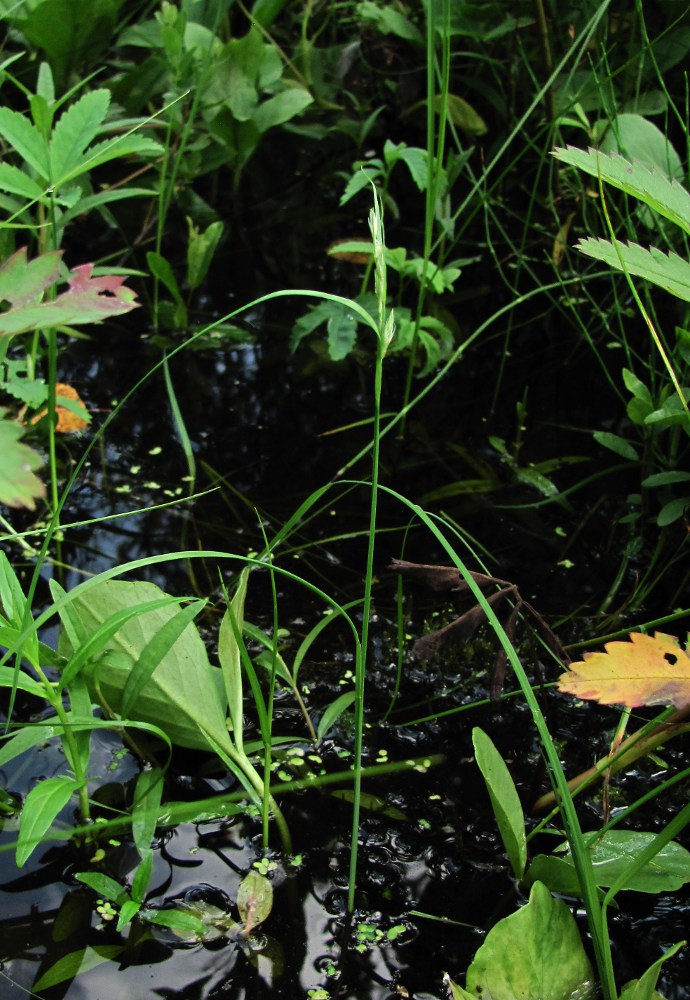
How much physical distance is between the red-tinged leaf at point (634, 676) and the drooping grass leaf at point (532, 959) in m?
0.26

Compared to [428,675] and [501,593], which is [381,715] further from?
[501,593]

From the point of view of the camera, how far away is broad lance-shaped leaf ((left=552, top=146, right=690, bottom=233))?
750mm

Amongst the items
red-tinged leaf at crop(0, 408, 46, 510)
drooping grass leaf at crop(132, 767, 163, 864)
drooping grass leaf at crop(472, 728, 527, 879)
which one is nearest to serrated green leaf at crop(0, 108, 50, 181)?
red-tinged leaf at crop(0, 408, 46, 510)

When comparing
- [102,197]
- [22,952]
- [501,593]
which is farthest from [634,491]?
[22,952]

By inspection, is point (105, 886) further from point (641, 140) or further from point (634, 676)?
point (641, 140)

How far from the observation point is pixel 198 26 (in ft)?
6.68

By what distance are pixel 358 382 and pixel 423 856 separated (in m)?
1.04

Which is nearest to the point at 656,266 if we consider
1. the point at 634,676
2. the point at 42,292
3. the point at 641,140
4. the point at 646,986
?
the point at 634,676

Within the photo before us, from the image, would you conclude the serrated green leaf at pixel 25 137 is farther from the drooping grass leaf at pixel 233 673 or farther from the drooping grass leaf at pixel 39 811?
the drooping grass leaf at pixel 39 811

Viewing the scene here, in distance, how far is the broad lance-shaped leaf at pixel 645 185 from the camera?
75cm

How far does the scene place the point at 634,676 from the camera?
688 mm

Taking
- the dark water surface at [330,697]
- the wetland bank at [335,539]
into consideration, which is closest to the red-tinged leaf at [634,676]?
the wetland bank at [335,539]

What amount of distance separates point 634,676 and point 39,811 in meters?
0.54

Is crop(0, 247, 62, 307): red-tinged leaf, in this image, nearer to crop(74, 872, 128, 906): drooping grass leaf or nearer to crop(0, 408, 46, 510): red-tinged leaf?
crop(0, 408, 46, 510): red-tinged leaf
